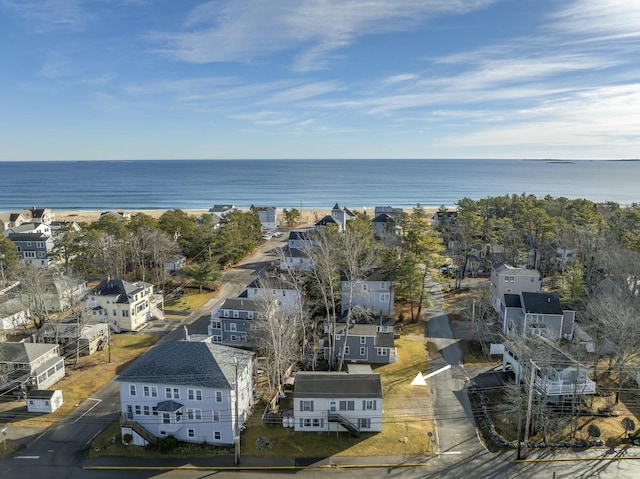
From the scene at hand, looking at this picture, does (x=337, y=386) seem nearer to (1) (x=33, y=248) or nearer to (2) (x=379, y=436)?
(2) (x=379, y=436)

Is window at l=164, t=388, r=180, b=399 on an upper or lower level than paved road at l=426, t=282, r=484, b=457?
upper

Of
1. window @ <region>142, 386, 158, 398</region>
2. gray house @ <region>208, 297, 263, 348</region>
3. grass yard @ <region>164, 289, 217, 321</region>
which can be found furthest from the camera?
grass yard @ <region>164, 289, 217, 321</region>

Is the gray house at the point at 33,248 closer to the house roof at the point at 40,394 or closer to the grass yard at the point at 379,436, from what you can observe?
the house roof at the point at 40,394

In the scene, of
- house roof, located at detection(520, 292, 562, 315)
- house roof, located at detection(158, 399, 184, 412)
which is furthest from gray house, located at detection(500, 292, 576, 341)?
house roof, located at detection(158, 399, 184, 412)

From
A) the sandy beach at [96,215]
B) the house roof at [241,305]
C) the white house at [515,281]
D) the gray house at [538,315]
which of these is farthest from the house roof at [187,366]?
the sandy beach at [96,215]

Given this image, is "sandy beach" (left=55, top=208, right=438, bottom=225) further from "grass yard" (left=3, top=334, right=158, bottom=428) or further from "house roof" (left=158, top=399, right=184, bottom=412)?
"house roof" (left=158, top=399, right=184, bottom=412)

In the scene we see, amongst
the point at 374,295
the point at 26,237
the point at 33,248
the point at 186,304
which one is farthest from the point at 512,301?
the point at 26,237

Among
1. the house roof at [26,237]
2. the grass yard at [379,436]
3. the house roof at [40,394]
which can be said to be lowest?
the grass yard at [379,436]
